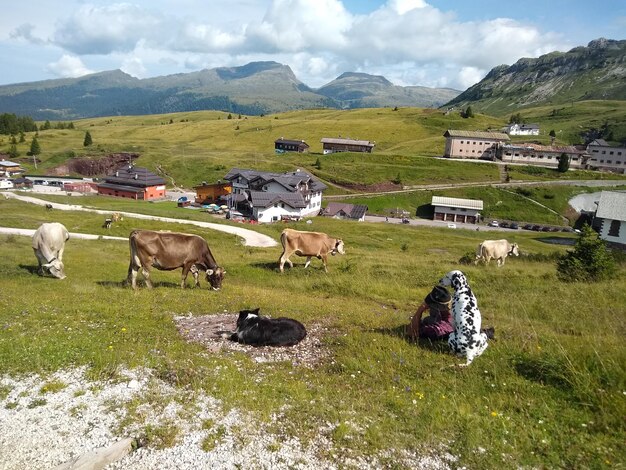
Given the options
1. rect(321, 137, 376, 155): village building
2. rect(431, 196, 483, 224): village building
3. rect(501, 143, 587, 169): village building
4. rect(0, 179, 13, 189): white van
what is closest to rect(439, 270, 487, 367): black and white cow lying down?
rect(431, 196, 483, 224): village building

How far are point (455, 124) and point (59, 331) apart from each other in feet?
579

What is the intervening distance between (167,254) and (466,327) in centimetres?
1252

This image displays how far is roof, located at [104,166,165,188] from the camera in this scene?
92312mm

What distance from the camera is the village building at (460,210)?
84.2m

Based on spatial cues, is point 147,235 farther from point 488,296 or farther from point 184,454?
point 488,296

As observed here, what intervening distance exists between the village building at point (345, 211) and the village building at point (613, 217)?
38.6m

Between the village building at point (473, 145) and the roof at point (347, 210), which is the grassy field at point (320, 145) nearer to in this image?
the village building at point (473, 145)

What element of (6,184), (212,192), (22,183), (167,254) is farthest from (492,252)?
(22,183)

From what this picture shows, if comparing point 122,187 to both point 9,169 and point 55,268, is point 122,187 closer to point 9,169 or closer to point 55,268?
point 9,169

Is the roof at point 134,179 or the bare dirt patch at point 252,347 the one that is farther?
the roof at point 134,179

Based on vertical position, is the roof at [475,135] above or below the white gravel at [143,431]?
above

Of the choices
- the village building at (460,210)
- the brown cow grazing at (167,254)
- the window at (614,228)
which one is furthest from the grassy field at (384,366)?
the village building at (460,210)

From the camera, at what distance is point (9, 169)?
111m

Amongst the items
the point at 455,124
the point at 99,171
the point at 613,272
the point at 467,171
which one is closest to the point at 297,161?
the point at 467,171
